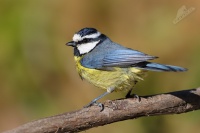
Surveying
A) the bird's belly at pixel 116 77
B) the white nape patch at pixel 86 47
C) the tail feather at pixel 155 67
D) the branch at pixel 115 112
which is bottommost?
the branch at pixel 115 112

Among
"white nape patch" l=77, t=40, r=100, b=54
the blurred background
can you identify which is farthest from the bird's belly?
the blurred background

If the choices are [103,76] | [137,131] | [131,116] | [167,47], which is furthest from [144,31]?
[131,116]

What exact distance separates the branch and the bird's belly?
0.18 metres

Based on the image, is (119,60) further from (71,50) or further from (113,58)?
(71,50)

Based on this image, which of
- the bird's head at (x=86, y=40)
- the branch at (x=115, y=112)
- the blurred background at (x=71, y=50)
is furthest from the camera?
the blurred background at (x=71, y=50)

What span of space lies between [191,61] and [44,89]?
1.09 metres

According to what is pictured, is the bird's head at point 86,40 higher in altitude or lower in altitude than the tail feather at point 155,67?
higher

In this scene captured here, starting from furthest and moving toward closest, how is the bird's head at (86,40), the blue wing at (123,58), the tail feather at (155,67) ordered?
the bird's head at (86,40) → the blue wing at (123,58) → the tail feather at (155,67)

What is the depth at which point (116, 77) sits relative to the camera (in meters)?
3.39

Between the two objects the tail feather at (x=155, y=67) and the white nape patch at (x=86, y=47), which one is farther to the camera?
the white nape patch at (x=86, y=47)

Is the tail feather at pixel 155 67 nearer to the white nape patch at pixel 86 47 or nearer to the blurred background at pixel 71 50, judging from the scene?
the white nape patch at pixel 86 47

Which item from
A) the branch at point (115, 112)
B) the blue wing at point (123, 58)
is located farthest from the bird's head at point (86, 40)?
the branch at point (115, 112)

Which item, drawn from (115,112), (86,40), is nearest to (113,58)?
(86,40)

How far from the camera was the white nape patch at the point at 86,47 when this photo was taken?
3.61 metres
